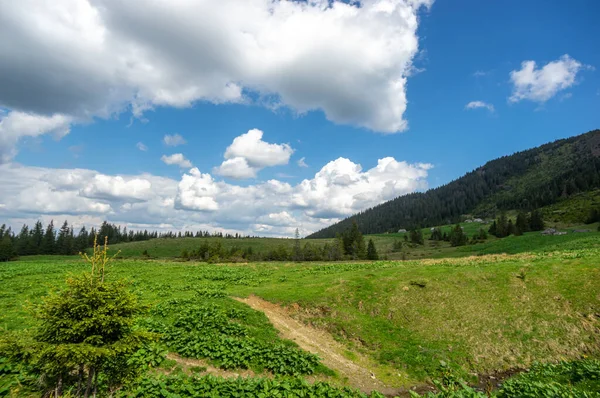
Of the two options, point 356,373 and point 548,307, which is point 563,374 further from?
point 548,307

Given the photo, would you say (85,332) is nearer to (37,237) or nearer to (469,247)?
(469,247)

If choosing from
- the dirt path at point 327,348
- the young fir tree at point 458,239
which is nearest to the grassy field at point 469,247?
the young fir tree at point 458,239

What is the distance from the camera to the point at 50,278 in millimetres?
38781

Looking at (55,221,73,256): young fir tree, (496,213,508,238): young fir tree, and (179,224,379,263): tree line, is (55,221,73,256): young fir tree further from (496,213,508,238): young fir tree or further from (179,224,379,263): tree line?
(496,213,508,238): young fir tree

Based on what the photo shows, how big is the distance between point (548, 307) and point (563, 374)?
11522 millimetres

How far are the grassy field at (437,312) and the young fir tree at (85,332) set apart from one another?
5624 mm

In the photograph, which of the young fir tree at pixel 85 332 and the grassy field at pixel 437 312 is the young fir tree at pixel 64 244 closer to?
the grassy field at pixel 437 312

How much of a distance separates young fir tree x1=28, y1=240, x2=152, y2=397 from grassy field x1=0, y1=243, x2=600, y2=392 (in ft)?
18.5

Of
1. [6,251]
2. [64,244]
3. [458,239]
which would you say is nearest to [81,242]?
[64,244]

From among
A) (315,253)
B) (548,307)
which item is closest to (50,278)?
(548,307)

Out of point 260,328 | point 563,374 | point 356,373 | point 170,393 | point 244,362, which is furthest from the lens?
point 260,328

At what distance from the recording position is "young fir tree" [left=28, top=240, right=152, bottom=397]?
8.41 m

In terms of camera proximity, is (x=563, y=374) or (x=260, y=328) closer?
(x=563, y=374)

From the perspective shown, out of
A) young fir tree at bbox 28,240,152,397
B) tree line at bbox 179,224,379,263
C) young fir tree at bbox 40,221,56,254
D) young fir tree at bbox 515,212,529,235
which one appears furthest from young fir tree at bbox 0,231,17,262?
young fir tree at bbox 515,212,529,235
